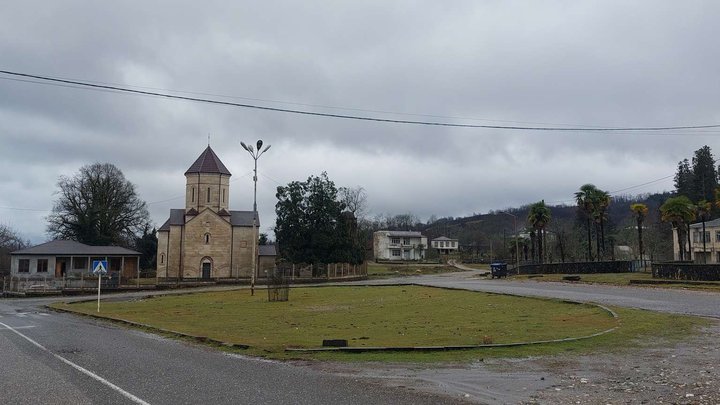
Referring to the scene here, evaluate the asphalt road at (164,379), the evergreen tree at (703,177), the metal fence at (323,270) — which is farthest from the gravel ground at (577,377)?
the evergreen tree at (703,177)

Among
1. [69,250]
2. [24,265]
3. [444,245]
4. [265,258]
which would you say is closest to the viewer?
[24,265]

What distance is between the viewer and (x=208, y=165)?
82.9m

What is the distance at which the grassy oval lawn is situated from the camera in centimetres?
1509

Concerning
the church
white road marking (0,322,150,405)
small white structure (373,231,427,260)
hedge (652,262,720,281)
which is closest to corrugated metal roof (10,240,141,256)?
the church

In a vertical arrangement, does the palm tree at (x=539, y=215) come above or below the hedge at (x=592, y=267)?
above

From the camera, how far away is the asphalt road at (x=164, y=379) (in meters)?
8.57

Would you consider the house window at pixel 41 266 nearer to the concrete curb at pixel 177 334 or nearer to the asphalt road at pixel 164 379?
the concrete curb at pixel 177 334

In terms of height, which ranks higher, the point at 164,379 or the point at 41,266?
the point at 41,266

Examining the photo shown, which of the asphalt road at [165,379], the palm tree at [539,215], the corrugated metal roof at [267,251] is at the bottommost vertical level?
the asphalt road at [165,379]

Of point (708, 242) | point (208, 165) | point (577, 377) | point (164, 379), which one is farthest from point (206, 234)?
point (577, 377)

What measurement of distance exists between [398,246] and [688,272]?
10493 centimetres

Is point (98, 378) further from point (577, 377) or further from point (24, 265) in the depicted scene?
point (24, 265)

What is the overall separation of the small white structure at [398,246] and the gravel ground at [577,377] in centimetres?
13092

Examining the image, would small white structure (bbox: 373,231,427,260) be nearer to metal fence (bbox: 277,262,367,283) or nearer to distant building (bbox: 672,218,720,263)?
metal fence (bbox: 277,262,367,283)
